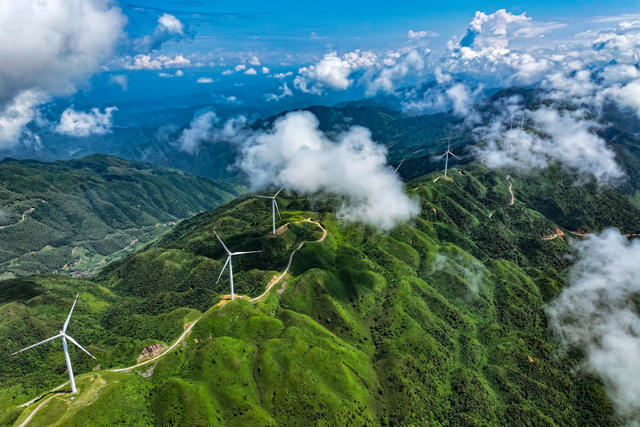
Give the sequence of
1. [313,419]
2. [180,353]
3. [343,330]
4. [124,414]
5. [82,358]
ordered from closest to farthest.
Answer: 1. [124,414]
2. [313,419]
3. [180,353]
4. [82,358]
5. [343,330]

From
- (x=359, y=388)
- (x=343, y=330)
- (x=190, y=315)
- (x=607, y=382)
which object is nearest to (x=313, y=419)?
(x=359, y=388)

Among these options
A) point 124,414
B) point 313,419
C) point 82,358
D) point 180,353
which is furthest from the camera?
point 82,358

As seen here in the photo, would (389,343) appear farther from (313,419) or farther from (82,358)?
(82,358)

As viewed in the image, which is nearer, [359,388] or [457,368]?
[359,388]

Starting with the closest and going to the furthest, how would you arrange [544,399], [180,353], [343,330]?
[180,353], [544,399], [343,330]

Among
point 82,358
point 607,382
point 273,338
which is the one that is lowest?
point 607,382

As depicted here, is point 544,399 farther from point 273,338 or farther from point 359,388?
point 273,338

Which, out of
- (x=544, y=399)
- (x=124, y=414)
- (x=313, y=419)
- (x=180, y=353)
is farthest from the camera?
(x=544, y=399)

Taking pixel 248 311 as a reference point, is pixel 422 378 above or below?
below

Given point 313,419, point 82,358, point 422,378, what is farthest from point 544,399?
point 82,358
